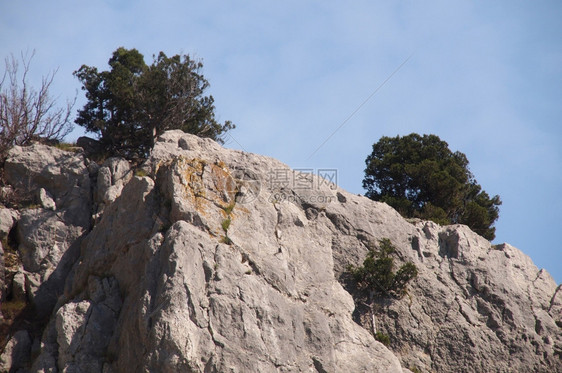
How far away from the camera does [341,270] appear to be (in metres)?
24.2

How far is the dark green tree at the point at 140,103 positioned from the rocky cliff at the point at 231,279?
3.86 m

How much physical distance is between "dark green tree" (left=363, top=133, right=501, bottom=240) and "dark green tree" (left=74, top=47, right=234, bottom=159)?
455 inches

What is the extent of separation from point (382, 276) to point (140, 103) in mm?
13906

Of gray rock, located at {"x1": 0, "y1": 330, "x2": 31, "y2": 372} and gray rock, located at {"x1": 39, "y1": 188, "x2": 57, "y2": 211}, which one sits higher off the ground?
gray rock, located at {"x1": 39, "y1": 188, "x2": 57, "y2": 211}

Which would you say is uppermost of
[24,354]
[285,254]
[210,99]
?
[210,99]

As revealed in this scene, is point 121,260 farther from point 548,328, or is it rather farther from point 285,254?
point 548,328

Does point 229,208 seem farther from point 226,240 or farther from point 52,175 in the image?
point 52,175

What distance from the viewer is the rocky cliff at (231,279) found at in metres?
17.7

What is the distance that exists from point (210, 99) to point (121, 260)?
14.8 m

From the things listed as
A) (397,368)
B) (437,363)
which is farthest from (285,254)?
(437,363)

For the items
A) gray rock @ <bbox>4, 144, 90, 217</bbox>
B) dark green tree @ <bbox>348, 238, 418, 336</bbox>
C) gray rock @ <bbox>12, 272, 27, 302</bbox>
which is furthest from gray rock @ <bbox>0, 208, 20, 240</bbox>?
dark green tree @ <bbox>348, 238, 418, 336</bbox>

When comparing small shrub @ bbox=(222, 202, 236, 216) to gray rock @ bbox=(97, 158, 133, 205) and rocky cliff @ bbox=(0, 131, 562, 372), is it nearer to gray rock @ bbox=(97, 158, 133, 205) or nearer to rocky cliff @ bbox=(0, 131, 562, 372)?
rocky cliff @ bbox=(0, 131, 562, 372)

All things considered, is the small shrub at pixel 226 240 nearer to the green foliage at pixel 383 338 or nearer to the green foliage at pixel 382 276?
the green foliage at pixel 382 276

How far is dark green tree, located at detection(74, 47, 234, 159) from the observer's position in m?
29.3
